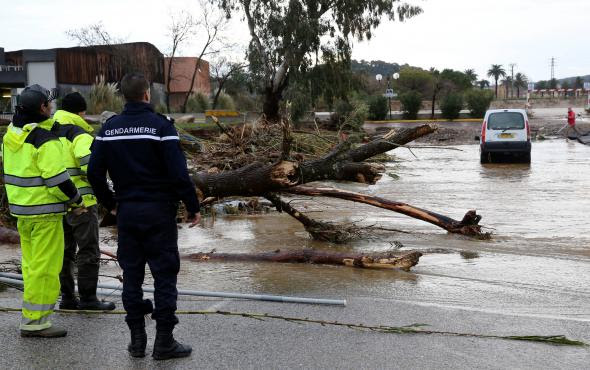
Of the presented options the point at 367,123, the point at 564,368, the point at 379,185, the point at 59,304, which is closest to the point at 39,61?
the point at 367,123

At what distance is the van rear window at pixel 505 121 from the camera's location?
74.9 ft

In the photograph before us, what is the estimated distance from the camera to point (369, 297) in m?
6.41

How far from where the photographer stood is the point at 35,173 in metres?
5.24

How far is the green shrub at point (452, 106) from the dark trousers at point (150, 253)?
44.8 metres

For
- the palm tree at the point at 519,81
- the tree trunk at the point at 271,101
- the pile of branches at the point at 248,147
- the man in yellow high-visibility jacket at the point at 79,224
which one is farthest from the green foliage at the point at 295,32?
the palm tree at the point at 519,81

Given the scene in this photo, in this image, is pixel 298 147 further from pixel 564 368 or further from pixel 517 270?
pixel 564 368

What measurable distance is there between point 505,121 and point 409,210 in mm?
14231

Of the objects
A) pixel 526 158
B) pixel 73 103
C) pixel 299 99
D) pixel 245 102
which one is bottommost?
pixel 526 158

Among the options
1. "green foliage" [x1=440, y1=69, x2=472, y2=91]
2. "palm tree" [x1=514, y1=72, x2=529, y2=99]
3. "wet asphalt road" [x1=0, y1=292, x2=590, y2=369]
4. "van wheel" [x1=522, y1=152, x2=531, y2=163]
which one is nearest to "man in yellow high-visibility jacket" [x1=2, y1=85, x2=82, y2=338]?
"wet asphalt road" [x1=0, y1=292, x2=590, y2=369]

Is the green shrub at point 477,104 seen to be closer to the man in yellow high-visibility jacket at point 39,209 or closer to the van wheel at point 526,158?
the van wheel at point 526,158

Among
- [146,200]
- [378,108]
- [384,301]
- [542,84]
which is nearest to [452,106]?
[378,108]

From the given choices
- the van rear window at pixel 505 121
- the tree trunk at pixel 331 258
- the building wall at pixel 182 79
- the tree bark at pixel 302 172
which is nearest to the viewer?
the tree trunk at pixel 331 258

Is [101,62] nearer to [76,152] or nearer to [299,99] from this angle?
[299,99]

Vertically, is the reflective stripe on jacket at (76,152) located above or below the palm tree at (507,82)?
below
